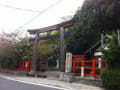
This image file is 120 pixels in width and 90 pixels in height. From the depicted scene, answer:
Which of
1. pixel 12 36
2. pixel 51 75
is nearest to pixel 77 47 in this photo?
pixel 51 75

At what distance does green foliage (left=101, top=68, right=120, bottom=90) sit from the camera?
710 centimetres

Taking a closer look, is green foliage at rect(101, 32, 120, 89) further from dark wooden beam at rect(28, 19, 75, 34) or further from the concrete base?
dark wooden beam at rect(28, 19, 75, 34)

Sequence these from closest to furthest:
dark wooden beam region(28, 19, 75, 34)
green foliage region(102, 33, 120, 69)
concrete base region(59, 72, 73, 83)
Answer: green foliage region(102, 33, 120, 69), concrete base region(59, 72, 73, 83), dark wooden beam region(28, 19, 75, 34)

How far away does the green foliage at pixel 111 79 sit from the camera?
710cm

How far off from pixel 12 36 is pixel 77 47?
858 cm

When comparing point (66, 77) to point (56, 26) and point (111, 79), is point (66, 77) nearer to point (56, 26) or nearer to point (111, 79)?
point (111, 79)

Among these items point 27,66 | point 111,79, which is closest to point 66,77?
point 111,79

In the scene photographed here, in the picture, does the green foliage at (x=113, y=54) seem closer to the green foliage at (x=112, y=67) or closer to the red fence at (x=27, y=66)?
the green foliage at (x=112, y=67)

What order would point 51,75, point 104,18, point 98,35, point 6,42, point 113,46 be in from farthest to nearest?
1. point 98,35
2. point 6,42
3. point 51,75
4. point 104,18
5. point 113,46

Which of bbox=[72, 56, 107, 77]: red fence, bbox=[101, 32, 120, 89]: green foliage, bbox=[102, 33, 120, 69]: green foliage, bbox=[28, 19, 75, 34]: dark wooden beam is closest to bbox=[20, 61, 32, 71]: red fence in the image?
bbox=[28, 19, 75, 34]: dark wooden beam

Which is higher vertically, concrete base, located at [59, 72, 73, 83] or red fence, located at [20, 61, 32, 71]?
red fence, located at [20, 61, 32, 71]

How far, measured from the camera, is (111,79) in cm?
724

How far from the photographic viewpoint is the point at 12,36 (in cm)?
1692

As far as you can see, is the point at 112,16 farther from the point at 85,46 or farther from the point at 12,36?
the point at 12,36
